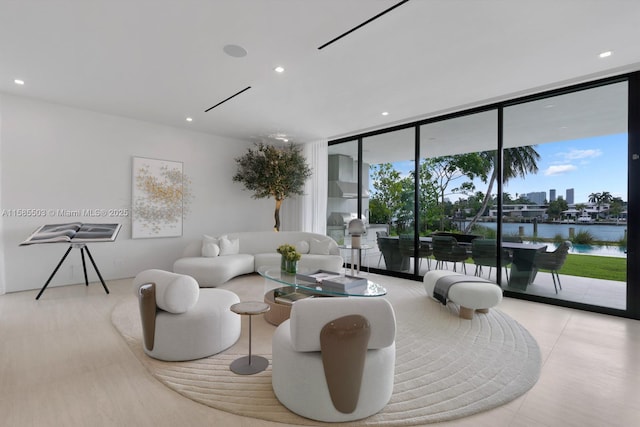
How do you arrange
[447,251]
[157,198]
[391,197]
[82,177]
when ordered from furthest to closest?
[391,197], [157,198], [447,251], [82,177]

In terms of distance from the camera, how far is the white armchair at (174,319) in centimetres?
236

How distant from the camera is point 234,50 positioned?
301 cm

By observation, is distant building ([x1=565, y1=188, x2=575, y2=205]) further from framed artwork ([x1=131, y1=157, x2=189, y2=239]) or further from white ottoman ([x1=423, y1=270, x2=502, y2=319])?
framed artwork ([x1=131, y1=157, x2=189, y2=239])

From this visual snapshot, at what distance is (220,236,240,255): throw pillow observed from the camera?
17.5ft

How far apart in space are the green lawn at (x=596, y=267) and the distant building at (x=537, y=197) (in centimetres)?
79

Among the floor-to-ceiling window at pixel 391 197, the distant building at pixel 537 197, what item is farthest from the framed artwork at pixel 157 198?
the distant building at pixel 537 197

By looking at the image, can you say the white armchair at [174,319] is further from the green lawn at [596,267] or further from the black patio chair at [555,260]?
the green lawn at [596,267]

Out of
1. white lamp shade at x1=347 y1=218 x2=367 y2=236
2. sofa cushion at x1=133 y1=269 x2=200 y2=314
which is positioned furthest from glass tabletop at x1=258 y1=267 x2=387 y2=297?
sofa cushion at x1=133 y1=269 x2=200 y2=314

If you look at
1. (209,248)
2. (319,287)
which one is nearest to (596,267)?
(319,287)

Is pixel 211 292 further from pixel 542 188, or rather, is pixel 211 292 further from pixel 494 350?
pixel 542 188

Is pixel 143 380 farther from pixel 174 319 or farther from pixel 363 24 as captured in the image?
pixel 363 24

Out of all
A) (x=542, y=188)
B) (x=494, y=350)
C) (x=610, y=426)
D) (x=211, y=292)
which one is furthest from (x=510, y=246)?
(x=211, y=292)

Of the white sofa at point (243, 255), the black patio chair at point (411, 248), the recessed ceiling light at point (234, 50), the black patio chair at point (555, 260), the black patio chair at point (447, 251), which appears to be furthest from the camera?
the black patio chair at point (411, 248)

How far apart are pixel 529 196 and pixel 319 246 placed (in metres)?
3.35
